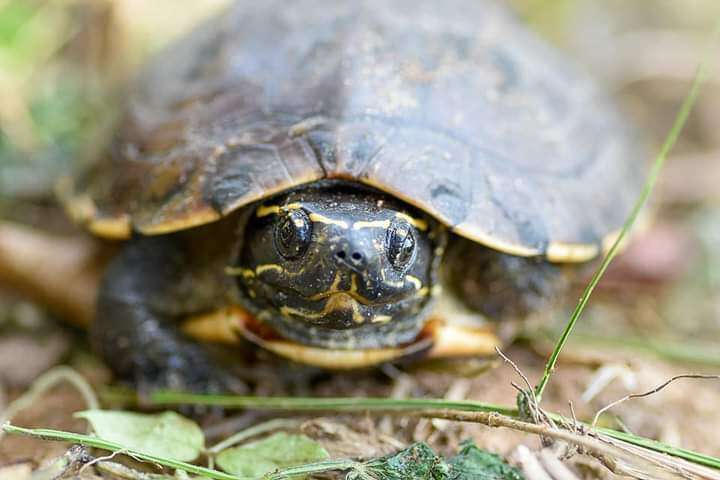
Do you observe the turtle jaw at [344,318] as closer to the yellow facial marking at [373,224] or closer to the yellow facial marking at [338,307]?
the yellow facial marking at [338,307]

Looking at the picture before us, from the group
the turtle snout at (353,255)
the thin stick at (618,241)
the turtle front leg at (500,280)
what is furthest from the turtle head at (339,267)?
the thin stick at (618,241)

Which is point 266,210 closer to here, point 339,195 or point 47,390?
point 339,195

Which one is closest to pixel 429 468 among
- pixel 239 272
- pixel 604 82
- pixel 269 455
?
pixel 269 455

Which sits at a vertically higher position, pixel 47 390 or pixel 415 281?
pixel 415 281

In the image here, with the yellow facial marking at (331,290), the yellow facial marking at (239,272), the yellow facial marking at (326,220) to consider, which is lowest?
the yellow facial marking at (239,272)

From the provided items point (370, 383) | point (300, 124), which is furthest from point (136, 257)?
point (370, 383)

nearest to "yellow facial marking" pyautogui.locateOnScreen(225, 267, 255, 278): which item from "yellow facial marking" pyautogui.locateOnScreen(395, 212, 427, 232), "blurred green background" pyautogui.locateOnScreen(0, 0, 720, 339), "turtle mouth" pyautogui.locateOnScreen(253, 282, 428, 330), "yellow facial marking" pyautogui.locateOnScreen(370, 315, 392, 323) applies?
"turtle mouth" pyautogui.locateOnScreen(253, 282, 428, 330)

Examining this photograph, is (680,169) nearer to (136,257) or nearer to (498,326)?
(498,326)

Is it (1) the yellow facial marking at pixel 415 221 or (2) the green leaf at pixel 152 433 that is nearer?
(2) the green leaf at pixel 152 433
